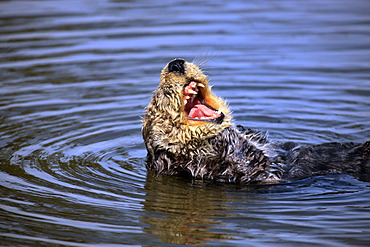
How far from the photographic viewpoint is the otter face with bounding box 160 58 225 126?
586 cm

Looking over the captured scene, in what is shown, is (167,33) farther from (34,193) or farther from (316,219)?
(316,219)

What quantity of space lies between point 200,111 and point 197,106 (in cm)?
6

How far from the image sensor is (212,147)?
6.02 metres

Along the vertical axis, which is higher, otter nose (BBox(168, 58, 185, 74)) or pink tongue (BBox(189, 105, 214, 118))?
otter nose (BBox(168, 58, 185, 74))

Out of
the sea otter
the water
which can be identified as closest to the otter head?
the sea otter

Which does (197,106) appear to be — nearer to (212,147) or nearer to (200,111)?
(200,111)

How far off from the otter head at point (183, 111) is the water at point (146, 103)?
489 mm

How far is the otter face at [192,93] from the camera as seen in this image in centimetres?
586

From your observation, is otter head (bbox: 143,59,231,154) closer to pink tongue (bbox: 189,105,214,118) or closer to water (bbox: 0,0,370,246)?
pink tongue (bbox: 189,105,214,118)

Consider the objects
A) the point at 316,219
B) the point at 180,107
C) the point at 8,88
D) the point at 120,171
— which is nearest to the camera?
the point at 316,219

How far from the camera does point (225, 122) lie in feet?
19.5

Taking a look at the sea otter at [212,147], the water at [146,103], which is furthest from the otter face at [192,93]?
the water at [146,103]

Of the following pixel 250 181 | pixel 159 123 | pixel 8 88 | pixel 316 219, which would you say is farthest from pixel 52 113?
pixel 316 219

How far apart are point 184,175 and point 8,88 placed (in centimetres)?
424
